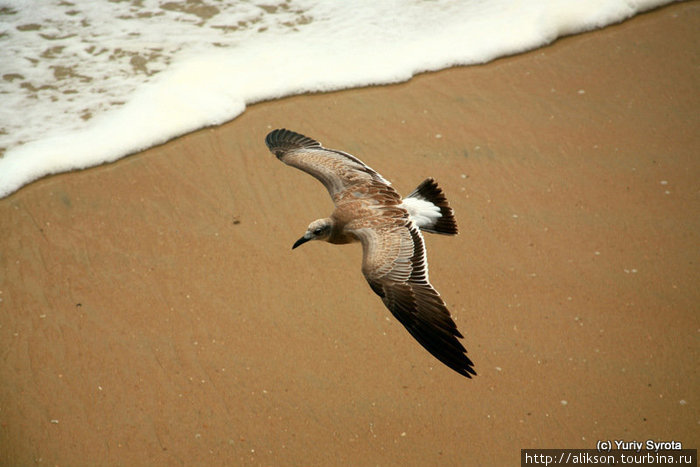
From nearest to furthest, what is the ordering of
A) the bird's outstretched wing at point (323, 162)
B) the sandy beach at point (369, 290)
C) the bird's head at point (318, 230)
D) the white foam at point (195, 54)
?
the sandy beach at point (369, 290) → the bird's head at point (318, 230) → the bird's outstretched wing at point (323, 162) → the white foam at point (195, 54)

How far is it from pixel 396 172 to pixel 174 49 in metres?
2.78

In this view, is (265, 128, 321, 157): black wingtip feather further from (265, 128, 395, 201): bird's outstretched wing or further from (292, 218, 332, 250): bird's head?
(292, 218, 332, 250): bird's head

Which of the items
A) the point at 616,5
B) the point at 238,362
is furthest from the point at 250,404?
the point at 616,5

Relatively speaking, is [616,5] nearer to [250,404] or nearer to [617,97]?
[617,97]

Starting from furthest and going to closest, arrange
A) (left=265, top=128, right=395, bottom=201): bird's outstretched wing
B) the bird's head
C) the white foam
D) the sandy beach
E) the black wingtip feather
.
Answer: the white foam → the black wingtip feather → (left=265, top=128, right=395, bottom=201): bird's outstretched wing → the bird's head → the sandy beach

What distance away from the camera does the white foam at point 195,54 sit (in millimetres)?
5387

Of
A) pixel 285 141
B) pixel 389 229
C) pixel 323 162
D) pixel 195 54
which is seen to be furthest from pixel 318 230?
pixel 195 54

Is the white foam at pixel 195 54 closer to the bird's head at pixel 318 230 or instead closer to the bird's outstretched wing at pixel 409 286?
the bird's head at pixel 318 230

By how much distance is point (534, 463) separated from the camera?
3.34 m

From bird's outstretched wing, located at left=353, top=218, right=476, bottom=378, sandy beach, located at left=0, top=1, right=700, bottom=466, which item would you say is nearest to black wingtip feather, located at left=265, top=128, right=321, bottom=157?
sandy beach, located at left=0, top=1, right=700, bottom=466

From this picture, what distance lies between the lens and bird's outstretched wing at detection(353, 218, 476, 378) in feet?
10.5

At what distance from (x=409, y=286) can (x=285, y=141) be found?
5.64 ft

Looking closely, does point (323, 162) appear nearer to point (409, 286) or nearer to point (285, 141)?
point (285, 141)

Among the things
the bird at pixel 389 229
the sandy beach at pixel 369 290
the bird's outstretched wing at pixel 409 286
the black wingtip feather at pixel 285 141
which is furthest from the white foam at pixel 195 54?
the bird's outstretched wing at pixel 409 286
